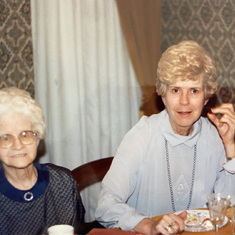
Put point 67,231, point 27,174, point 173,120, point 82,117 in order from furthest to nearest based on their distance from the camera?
1. point 82,117
2. point 173,120
3. point 27,174
4. point 67,231

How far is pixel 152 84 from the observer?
13.1 feet

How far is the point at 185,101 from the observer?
2312 millimetres

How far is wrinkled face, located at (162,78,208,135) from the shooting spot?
2.32m

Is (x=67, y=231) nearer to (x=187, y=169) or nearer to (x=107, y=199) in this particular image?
(x=107, y=199)

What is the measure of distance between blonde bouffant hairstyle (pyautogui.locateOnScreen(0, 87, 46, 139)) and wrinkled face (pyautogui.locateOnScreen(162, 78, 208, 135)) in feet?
2.38

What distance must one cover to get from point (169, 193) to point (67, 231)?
0.98 metres

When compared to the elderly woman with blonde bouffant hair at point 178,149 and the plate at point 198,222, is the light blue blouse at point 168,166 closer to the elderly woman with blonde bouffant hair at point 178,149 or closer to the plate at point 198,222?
the elderly woman with blonde bouffant hair at point 178,149

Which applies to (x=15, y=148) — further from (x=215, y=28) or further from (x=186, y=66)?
(x=215, y=28)

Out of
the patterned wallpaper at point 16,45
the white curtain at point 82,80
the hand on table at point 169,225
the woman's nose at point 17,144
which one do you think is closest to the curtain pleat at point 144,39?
the white curtain at point 82,80

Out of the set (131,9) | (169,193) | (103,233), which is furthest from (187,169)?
(131,9)

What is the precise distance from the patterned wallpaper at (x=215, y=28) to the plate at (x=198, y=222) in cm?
219

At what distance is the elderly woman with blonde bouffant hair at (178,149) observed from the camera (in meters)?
2.29

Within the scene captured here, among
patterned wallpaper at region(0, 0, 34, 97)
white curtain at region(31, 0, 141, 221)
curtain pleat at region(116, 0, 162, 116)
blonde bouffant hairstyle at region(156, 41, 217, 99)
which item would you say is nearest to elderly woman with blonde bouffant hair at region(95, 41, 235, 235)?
blonde bouffant hairstyle at region(156, 41, 217, 99)

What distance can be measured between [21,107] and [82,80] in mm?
1579
